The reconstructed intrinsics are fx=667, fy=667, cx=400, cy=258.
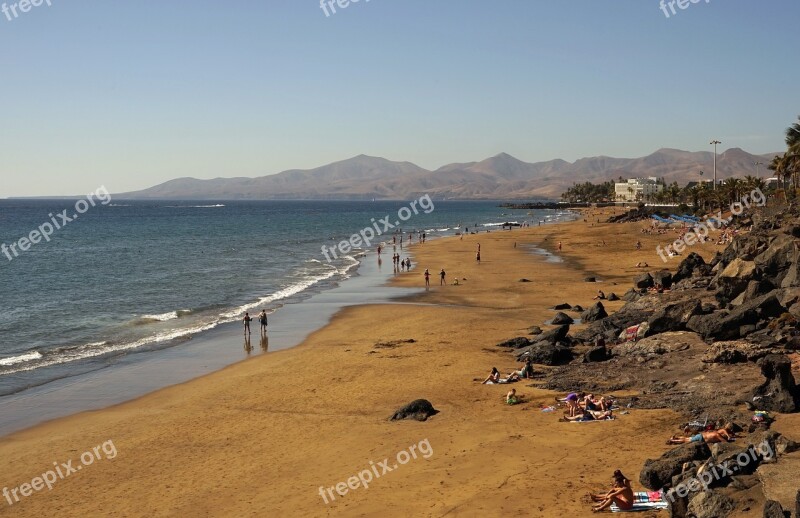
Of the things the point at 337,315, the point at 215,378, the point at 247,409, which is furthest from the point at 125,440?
the point at 337,315

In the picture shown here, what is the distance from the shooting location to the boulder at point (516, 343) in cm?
2753

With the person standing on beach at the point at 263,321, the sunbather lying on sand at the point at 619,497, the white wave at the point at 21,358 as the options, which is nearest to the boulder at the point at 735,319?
the sunbather lying on sand at the point at 619,497

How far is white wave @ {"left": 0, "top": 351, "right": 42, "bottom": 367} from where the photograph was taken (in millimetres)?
28292

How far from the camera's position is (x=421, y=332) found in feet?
106

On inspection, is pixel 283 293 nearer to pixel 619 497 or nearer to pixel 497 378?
pixel 497 378

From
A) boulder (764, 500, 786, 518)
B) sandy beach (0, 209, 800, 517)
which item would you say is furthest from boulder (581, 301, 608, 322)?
boulder (764, 500, 786, 518)

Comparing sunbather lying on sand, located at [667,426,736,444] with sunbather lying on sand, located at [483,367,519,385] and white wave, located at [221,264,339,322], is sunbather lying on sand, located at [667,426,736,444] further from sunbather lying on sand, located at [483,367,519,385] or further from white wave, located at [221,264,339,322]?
white wave, located at [221,264,339,322]

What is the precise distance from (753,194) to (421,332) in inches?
2909

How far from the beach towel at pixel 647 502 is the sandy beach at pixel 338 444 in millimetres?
820

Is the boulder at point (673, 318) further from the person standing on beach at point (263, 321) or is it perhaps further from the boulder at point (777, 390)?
the person standing on beach at point (263, 321)

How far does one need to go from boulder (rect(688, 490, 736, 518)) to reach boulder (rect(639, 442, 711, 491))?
180 cm

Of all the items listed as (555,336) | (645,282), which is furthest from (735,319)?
(645,282)

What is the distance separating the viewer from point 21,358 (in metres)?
29.3

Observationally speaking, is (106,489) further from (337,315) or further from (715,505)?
(337,315)
